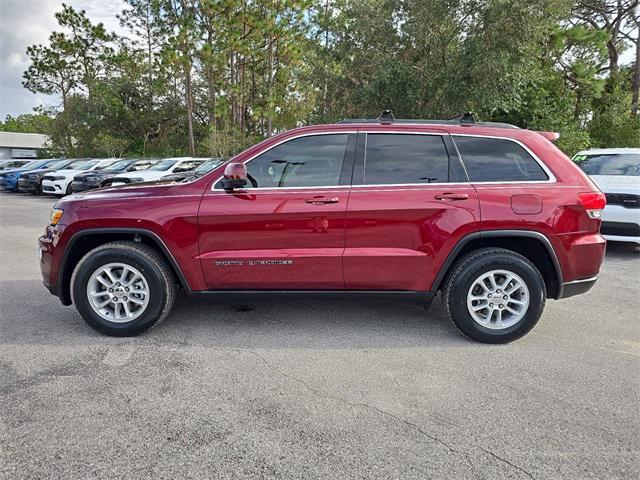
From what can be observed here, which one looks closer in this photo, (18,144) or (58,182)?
(58,182)

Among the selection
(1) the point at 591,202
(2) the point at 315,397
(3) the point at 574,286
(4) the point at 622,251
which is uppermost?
(1) the point at 591,202

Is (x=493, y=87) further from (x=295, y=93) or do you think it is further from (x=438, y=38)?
(x=295, y=93)

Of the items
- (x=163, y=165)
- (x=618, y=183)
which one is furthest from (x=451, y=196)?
(x=163, y=165)

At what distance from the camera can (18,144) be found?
64562mm

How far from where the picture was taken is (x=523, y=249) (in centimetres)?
388

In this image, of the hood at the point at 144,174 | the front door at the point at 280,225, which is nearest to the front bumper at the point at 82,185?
the hood at the point at 144,174

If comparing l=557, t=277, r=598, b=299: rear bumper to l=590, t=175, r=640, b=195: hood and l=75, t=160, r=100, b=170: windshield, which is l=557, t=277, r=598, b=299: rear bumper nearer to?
l=590, t=175, r=640, b=195: hood

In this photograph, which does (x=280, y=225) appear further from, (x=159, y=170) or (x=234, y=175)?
(x=159, y=170)

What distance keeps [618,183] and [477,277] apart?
5.32 meters

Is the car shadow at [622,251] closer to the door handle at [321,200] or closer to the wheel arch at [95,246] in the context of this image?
the door handle at [321,200]

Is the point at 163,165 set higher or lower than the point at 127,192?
higher

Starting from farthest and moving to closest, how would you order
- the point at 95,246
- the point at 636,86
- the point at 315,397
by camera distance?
1. the point at 636,86
2. the point at 95,246
3. the point at 315,397

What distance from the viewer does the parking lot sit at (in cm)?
229

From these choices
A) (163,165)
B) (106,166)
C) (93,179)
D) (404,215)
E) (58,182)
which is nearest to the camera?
(404,215)
